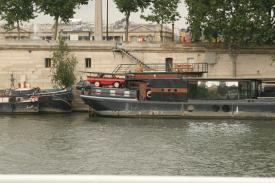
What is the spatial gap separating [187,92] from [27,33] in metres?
46.4

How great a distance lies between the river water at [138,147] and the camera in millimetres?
21188

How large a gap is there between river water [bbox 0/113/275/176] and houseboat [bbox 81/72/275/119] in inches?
75.7

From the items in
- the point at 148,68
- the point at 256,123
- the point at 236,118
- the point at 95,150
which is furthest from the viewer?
the point at 148,68

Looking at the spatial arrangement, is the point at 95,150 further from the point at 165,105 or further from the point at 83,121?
the point at 165,105

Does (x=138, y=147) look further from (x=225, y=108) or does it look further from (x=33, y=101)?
(x=33, y=101)

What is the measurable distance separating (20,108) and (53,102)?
98.8 inches

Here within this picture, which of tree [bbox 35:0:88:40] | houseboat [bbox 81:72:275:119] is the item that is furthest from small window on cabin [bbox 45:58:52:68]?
houseboat [bbox 81:72:275:119]

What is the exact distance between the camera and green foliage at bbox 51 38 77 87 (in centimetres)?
5019

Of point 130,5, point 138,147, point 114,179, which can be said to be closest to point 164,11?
point 130,5

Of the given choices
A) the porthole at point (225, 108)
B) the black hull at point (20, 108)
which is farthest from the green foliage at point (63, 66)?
the porthole at point (225, 108)

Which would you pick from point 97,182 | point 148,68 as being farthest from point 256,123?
point 97,182

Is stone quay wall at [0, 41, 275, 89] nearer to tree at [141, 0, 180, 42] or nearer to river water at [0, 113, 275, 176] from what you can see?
tree at [141, 0, 180, 42]

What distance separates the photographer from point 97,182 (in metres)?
3.52

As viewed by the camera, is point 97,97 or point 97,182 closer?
point 97,182
